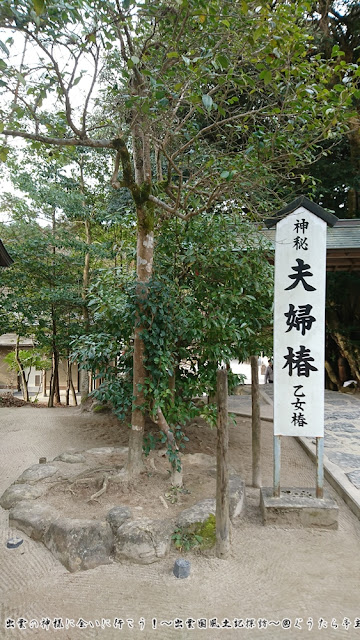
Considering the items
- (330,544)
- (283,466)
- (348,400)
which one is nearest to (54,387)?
(283,466)

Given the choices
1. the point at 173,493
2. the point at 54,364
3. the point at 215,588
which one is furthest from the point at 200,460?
the point at 54,364

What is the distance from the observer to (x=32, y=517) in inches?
164

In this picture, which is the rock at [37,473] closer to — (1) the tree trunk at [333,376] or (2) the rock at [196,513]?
(2) the rock at [196,513]

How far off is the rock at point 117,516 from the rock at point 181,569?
72 cm

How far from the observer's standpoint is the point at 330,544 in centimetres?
406

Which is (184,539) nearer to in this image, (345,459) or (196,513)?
(196,513)

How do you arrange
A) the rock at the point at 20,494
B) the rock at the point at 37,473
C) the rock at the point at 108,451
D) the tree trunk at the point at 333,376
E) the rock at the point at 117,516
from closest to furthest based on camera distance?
1. the rock at the point at 117,516
2. the rock at the point at 20,494
3. the rock at the point at 37,473
4. the rock at the point at 108,451
5. the tree trunk at the point at 333,376

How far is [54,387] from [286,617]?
10868 mm

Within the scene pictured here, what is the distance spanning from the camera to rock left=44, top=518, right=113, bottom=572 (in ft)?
11.9

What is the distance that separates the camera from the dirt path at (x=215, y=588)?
2926 millimetres

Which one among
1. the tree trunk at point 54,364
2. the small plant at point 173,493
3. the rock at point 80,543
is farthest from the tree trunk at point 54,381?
the rock at point 80,543

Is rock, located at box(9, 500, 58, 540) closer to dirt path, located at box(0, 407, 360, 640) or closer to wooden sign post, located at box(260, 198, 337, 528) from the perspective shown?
dirt path, located at box(0, 407, 360, 640)

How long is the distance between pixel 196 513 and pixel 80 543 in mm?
1215

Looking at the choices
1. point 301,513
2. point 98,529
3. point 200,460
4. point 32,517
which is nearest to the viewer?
point 98,529
